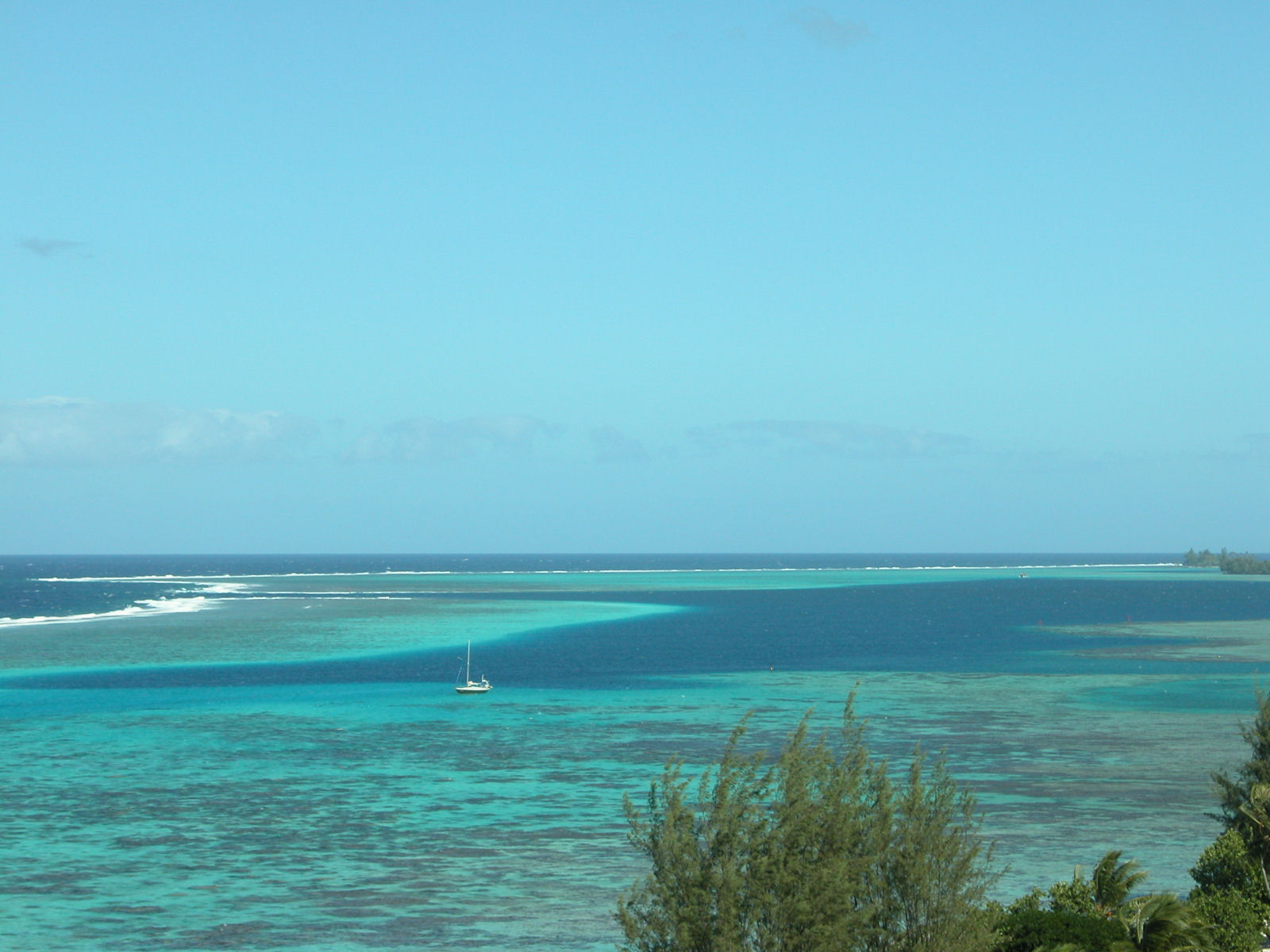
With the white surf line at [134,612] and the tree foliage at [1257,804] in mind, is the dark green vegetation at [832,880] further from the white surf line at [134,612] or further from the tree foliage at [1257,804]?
the white surf line at [134,612]

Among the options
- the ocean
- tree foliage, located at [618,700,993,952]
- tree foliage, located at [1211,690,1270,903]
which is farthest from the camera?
the ocean

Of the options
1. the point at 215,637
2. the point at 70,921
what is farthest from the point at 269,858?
the point at 215,637

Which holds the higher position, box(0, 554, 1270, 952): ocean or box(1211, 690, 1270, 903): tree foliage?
box(1211, 690, 1270, 903): tree foliage

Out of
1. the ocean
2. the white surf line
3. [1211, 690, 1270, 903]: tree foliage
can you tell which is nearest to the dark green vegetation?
[1211, 690, 1270, 903]: tree foliage

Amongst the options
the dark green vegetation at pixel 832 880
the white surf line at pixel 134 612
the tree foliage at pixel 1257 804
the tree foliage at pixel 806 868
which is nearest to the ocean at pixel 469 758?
the tree foliage at pixel 1257 804

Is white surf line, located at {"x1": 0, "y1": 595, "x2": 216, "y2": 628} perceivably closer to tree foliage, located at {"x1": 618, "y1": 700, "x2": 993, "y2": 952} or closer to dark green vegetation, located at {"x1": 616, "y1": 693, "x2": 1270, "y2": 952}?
dark green vegetation, located at {"x1": 616, "y1": 693, "x2": 1270, "y2": 952}

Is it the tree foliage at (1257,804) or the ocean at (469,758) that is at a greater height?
the tree foliage at (1257,804)

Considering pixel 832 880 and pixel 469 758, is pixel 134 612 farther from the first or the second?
pixel 832 880
